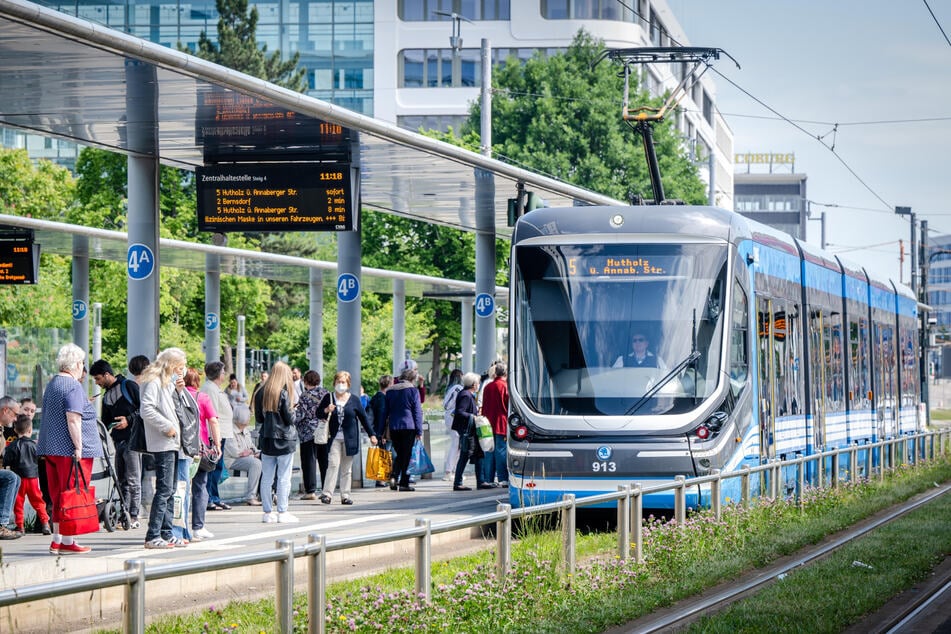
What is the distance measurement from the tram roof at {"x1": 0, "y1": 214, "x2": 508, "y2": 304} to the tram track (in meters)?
13.5

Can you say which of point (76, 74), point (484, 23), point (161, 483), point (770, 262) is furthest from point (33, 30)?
point (484, 23)

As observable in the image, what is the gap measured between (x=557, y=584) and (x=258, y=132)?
759 cm

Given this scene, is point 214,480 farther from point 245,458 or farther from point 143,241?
point 143,241

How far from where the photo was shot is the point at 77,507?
1280cm

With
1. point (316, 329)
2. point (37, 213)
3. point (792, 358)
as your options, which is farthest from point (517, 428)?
point (37, 213)

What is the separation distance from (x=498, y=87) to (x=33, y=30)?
1968 inches

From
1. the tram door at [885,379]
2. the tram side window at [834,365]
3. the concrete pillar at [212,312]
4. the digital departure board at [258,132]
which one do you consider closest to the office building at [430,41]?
the concrete pillar at [212,312]

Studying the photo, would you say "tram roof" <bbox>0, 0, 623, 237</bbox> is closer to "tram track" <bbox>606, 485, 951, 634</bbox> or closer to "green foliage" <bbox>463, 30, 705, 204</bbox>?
"tram track" <bbox>606, 485, 951, 634</bbox>

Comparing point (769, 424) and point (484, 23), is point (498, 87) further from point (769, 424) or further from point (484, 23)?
point (769, 424)

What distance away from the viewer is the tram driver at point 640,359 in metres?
15.3

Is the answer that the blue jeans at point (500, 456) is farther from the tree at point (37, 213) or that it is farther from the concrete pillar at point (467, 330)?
the tree at point (37, 213)

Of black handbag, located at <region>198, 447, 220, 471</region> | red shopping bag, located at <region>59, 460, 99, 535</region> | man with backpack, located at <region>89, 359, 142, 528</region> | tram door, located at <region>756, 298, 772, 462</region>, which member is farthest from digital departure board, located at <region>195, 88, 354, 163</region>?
tram door, located at <region>756, 298, 772, 462</region>

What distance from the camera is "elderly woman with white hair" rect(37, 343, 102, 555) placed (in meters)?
12.6

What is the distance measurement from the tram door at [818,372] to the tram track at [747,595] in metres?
4.22
